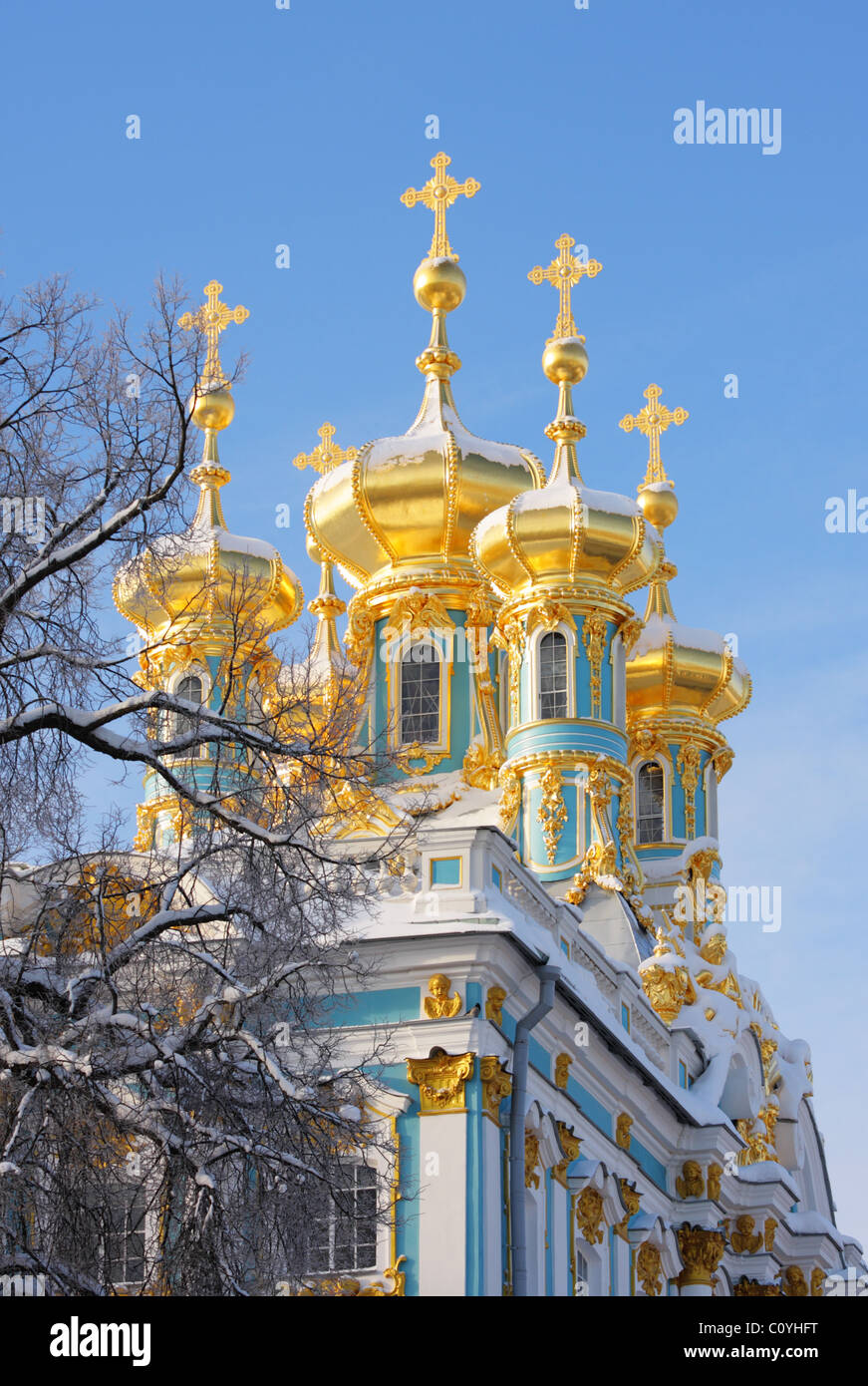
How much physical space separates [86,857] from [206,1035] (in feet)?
3.42

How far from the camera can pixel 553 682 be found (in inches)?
1164

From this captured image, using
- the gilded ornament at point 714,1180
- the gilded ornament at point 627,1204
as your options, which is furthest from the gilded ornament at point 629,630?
the gilded ornament at point 627,1204

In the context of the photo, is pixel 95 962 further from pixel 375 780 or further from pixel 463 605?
pixel 463 605

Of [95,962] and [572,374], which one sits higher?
[572,374]

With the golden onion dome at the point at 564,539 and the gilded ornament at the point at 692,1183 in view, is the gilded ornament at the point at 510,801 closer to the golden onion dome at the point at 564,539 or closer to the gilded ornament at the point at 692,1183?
the golden onion dome at the point at 564,539

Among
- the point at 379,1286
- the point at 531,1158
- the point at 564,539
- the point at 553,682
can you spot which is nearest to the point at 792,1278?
the point at 553,682

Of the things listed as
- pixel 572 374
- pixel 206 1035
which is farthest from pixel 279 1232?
pixel 572 374

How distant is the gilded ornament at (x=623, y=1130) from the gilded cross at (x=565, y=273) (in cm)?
1272

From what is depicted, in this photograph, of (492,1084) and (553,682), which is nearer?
(492,1084)

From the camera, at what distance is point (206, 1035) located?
42.0 feet

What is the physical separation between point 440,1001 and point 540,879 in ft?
29.7

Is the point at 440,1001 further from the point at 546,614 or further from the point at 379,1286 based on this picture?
the point at 546,614

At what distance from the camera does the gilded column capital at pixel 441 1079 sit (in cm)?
1898

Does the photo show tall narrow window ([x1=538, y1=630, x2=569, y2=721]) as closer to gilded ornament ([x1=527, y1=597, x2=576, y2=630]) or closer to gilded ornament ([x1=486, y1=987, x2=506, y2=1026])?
gilded ornament ([x1=527, y1=597, x2=576, y2=630])
